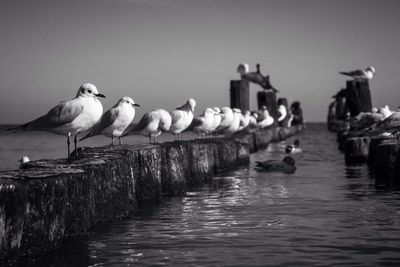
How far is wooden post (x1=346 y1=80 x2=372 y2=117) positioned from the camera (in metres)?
20.3

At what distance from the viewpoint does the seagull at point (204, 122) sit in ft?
50.4

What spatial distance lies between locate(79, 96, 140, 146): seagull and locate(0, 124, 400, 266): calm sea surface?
158 centimetres

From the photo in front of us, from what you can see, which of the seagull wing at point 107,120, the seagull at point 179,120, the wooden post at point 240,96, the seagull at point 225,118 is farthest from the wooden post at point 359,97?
the seagull wing at point 107,120

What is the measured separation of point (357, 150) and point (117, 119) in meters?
7.33

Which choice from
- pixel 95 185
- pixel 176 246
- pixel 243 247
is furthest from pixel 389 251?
pixel 95 185

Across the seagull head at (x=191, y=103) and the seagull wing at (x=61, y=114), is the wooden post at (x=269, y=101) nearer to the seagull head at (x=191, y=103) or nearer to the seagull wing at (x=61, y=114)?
the seagull head at (x=191, y=103)

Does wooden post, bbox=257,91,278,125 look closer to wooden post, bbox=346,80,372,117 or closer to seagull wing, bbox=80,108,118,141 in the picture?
wooden post, bbox=346,80,372,117

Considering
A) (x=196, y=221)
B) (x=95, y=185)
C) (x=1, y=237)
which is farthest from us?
(x=196, y=221)

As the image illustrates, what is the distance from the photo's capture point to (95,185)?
641cm

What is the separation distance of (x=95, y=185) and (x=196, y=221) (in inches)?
50.2

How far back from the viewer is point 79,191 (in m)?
5.85

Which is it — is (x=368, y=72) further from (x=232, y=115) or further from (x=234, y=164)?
(x=234, y=164)

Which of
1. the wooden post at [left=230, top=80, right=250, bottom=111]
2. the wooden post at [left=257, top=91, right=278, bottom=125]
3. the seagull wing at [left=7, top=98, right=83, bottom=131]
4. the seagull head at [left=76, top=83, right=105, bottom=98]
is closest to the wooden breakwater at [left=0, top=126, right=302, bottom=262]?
the seagull wing at [left=7, top=98, right=83, bottom=131]

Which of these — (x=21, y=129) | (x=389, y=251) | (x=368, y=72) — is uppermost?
(x=368, y=72)
